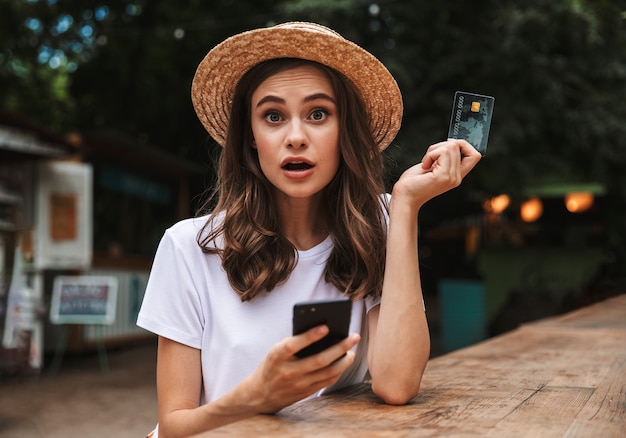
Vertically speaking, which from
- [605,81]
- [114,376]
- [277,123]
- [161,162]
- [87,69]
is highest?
[87,69]

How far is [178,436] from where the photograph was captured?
163 cm

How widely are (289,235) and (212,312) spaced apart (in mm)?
329

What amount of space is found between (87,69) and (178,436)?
10.3 m

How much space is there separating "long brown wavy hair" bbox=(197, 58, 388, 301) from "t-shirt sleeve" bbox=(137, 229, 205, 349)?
83 millimetres

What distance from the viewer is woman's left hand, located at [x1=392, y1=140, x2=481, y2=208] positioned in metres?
1.73

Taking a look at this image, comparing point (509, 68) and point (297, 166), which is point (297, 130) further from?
point (509, 68)

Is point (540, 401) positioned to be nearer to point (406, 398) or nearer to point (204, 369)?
point (406, 398)

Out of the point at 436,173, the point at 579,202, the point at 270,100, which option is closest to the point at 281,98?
the point at 270,100

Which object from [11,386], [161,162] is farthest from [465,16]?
[11,386]

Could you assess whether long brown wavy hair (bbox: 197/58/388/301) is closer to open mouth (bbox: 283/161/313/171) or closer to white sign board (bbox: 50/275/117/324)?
open mouth (bbox: 283/161/313/171)

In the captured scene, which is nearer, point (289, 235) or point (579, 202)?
point (289, 235)

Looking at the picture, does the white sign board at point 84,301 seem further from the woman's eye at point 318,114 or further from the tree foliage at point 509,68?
the woman's eye at point 318,114

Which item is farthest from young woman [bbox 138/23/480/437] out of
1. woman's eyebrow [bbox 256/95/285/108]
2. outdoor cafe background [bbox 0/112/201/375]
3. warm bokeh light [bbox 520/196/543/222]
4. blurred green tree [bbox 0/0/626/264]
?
warm bokeh light [bbox 520/196/543/222]

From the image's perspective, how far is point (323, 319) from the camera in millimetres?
1256
